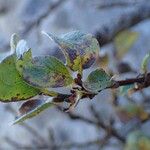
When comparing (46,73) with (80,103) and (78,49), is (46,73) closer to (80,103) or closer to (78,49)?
(78,49)

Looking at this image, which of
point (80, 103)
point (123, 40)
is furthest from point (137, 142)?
point (80, 103)

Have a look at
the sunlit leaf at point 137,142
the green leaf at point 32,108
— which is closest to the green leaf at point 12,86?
the green leaf at point 32,108

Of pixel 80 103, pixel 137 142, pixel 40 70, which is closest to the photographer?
pixel 40 70

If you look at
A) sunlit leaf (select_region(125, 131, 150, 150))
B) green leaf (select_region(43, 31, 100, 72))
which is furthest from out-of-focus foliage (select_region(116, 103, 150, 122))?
green leaf (select_region(43, 31, 100, 72))

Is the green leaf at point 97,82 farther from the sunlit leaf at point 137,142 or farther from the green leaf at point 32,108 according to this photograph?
the sunlit leaf at point 137,142

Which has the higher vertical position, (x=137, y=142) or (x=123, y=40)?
(x=123, y=40)

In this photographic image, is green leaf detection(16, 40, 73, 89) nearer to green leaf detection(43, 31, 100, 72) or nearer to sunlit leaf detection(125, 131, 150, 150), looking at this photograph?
green leaf detection(43, 31, 100, 72)
